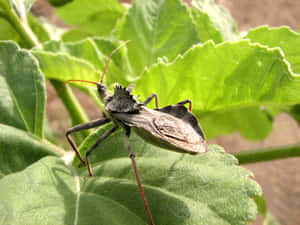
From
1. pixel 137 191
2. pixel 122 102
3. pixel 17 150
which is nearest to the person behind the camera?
pixel 137 191

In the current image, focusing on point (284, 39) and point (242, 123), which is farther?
point (242, 123)

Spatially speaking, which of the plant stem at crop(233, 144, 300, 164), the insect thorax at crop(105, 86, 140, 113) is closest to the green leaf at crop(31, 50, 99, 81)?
the insect thorax at crop(105, 86, 140, 113)

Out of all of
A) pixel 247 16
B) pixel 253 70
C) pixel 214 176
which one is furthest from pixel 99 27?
pixel 247 16

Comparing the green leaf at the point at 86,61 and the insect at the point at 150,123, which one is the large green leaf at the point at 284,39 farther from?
the green leaf at the point at 86,61

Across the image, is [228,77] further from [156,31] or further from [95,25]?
[95,25]

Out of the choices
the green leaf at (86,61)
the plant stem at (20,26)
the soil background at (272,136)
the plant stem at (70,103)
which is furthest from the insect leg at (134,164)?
the soil background at (272,136)

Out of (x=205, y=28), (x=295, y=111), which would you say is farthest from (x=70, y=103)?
(x=295, y=111)

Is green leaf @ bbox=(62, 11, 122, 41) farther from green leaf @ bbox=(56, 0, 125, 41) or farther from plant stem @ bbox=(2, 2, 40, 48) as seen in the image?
plant stem @ bbox=(2, 2, 40, 48)
